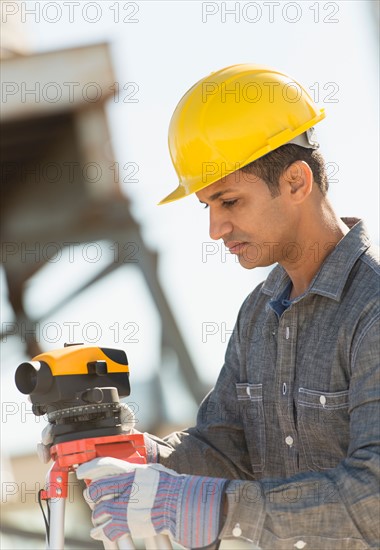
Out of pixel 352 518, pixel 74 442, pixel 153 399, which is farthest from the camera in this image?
pixel 153 399

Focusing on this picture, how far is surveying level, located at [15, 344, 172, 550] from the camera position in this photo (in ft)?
8.57

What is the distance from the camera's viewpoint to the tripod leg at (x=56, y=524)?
8.49 feet

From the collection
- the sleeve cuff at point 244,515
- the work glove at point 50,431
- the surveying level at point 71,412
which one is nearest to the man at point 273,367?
the sleeve cuff at point 244,515

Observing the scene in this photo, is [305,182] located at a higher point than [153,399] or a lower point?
higher

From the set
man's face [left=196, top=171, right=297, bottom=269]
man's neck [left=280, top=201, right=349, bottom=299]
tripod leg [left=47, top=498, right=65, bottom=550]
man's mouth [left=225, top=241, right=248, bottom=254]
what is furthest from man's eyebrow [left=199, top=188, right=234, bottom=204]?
tripod leg [left=47, top=498, right=65, bottom=550]

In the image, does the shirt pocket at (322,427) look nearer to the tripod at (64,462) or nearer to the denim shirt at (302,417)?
the denim shirt at (302,417)

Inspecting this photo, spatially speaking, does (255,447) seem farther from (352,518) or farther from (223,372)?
(352,518)

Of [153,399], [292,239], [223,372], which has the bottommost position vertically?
[153,399]

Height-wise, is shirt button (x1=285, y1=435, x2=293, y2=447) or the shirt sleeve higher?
shirt button (x1=285, y1=435, x2=293, y2=447)

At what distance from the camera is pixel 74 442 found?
261cm

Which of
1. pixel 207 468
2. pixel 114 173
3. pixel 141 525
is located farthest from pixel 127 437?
pixel 114 173

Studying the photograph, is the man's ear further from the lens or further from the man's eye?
the lens

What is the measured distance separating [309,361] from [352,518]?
557mm

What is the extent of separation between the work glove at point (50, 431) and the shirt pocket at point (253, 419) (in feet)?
1.55
